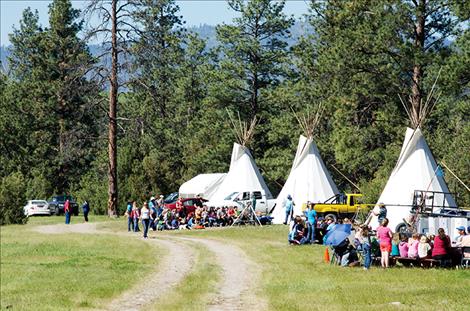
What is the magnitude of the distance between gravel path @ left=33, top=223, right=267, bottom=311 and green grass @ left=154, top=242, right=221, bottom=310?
176 mm

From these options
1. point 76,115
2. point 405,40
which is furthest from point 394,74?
point 76,115

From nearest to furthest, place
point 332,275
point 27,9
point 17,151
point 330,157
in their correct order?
point 332,275 < point 330,157 < point 17,151 < point 27,9

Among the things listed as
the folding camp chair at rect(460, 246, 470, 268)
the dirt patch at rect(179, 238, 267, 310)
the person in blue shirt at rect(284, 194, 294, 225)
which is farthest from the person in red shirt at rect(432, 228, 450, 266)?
the person in blue shirt at rect(284, 194, 294, 225)

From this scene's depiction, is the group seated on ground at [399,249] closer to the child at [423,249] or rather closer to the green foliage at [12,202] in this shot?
the child at [423,249]

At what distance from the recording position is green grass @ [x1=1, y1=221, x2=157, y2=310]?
59.7 feet

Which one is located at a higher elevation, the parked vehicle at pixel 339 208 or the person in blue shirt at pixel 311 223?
the parked vehicle at pixel 339 208

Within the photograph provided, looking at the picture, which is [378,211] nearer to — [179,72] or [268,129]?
[268,129]

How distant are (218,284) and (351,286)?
120 inches

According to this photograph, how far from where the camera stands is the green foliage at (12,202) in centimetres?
4484

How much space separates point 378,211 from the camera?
100 ft

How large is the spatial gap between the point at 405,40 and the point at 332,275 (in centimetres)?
2401

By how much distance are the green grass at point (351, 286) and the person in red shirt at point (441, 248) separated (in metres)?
0.64

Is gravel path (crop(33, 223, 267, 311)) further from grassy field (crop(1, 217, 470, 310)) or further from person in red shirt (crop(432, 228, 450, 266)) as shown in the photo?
person in red shirt (crop(432, 228, 450, 266))

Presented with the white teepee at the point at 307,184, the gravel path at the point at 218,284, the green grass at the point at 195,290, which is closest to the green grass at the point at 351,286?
the gravel path at the point at 218,284
